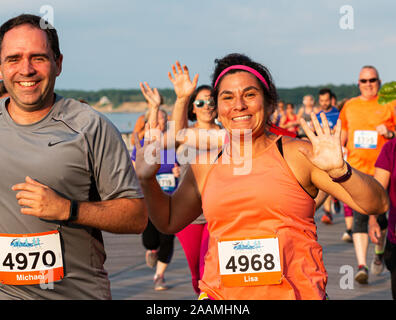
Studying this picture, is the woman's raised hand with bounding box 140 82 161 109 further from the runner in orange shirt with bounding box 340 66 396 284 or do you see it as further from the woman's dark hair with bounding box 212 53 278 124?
the runner in orange shirt with bounding box 340 66 396 284

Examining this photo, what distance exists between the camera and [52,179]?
9.71 ft

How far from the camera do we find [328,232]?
11.0 metres

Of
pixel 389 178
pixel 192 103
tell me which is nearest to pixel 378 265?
pixel 192 103

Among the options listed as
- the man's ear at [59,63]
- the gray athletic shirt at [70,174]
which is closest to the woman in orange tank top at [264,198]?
the gray athletic shirt at [70,174]

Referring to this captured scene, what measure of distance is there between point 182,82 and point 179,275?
3492mm

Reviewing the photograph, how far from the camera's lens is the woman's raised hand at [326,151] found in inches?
121

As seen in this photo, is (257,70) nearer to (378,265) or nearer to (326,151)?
(326,151)

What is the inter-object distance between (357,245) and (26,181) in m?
5.32

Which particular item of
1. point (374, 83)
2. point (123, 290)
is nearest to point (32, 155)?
point (123, 290)

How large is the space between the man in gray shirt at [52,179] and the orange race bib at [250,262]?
44cm

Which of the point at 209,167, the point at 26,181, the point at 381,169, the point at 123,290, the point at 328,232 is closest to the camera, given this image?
the point at 26,181

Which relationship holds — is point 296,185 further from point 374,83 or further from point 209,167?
point 374,83

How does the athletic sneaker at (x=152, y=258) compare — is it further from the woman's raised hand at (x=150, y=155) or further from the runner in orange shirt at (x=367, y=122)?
the woman's raised hand at (x=150, y=155)

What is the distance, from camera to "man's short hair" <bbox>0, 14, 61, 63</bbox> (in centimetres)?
314
